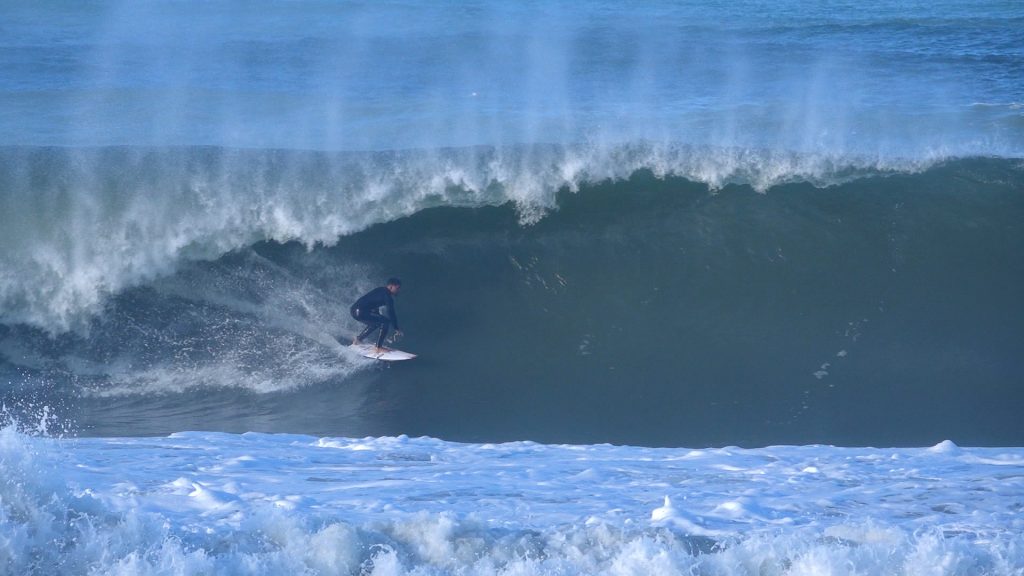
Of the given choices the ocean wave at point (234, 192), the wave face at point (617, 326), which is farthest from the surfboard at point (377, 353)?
the ocean wave at point (234, 192)

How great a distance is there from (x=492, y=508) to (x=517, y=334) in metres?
5.41

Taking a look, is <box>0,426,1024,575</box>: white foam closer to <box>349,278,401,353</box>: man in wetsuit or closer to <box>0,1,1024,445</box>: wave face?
<box>0,1,1024,445</box>: wave face

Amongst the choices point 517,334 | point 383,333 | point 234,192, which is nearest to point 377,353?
point 383,333

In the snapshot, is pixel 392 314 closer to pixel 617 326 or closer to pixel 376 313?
pixel 376 313

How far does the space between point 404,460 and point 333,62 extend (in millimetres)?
16229

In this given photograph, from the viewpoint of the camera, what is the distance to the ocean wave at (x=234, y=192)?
11188 millimetres

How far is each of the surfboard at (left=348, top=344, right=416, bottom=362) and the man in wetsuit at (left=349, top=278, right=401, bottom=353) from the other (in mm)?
41

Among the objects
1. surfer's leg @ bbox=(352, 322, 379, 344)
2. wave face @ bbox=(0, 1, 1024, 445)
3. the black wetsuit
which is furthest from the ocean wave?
surfer's leg @ bbox=(352, 322, 379, 344)

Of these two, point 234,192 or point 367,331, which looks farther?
point 234,192

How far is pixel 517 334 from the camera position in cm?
1076

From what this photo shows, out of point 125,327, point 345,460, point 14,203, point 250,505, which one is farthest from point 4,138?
point 250,505

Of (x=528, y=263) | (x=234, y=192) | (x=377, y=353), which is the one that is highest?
(x=234, y=192)

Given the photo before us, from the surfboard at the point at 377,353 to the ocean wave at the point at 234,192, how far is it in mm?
2028

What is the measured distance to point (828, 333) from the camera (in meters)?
10.5
